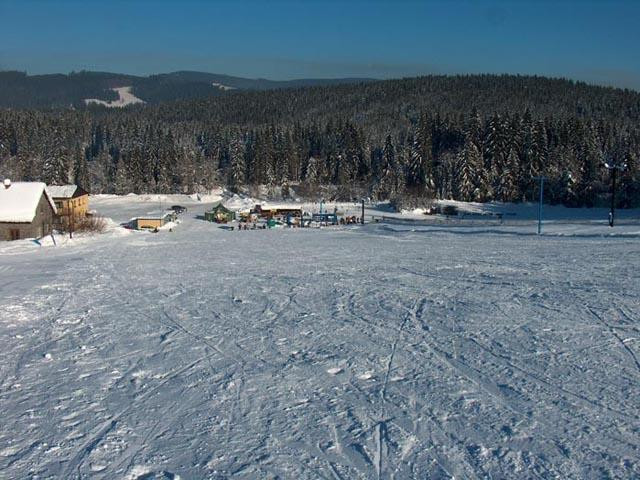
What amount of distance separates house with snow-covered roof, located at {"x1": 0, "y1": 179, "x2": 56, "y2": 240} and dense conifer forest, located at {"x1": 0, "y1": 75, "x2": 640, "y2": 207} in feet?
135

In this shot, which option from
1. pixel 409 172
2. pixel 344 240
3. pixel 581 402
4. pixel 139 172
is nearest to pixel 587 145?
pixel 409 172

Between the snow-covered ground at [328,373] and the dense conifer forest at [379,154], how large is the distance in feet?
173

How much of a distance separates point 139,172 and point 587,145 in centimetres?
6414

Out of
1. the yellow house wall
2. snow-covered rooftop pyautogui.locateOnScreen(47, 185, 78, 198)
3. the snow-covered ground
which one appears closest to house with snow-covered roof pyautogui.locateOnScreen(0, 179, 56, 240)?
the yellow house wall

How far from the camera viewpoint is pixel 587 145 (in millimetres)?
78312

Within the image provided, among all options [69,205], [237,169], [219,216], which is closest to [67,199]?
[69,205]

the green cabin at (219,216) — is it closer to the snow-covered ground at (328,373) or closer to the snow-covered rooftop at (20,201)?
the snow-covered rooftop at (20,201)

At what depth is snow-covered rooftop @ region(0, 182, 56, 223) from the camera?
39.6 metres

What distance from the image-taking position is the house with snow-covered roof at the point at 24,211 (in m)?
39.5

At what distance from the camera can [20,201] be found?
40688 mm

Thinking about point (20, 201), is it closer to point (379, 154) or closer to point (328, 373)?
point (328, 373)

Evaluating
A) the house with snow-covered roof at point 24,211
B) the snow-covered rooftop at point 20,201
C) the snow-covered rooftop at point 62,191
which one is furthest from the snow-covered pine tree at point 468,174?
the snow-covered rooftop at point 20,201

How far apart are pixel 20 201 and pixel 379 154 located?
65.3m

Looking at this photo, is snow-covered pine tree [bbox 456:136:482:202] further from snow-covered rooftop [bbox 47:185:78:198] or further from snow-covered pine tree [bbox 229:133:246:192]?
snow-covered rooftop [bbox 47:185:78:198]
